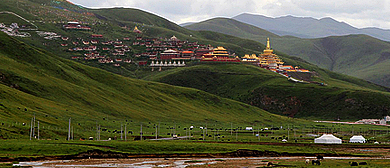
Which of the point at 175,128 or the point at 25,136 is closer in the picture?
the point at 25,136

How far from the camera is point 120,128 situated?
170 m

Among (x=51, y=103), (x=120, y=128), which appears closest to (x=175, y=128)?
(x=120, y=128)

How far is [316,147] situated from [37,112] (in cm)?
7409

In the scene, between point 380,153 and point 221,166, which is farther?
point 380,153

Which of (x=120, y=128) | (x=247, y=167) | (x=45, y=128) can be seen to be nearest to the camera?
(x=247, y=167)

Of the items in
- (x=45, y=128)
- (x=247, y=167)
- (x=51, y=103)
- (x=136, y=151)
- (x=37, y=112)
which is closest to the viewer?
(x=247, y=167)

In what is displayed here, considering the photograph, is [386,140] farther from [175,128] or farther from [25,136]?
[25,136]

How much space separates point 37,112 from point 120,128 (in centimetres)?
2421

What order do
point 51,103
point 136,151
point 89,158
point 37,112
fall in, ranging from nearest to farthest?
point 89,158 → point 136,151 → point 37,112 → point 51,103

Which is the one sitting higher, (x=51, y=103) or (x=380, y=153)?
(x=51, y=103)

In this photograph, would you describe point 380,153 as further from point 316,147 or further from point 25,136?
point 25,136

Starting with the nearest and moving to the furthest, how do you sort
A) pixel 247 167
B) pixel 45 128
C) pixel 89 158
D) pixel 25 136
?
pixel 247 167
pixel 89 158
pixel 25 136
pixel 45 128

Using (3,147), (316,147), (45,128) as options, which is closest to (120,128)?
(45,128)

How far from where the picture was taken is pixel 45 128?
13600cm
